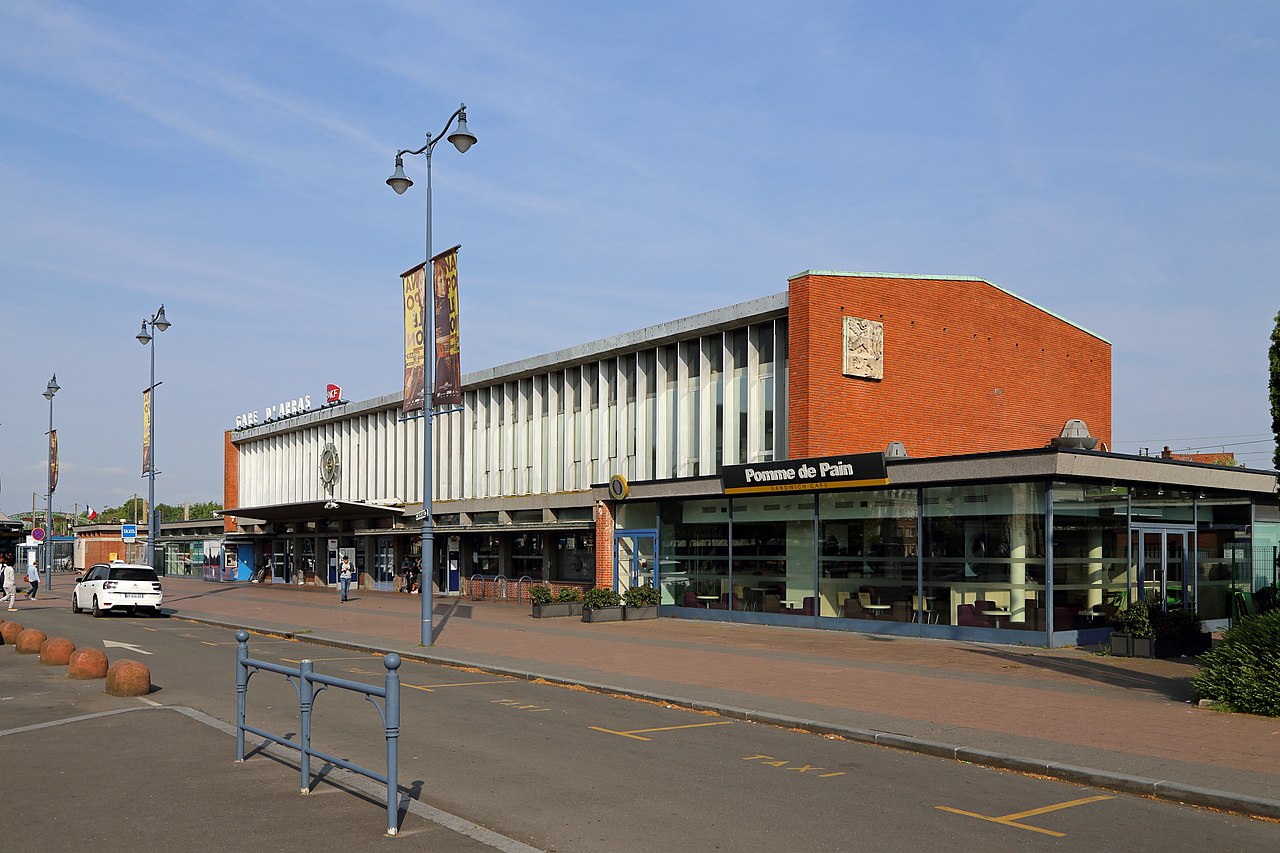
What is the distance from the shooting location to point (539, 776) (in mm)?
10164

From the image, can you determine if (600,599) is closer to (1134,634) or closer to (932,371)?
(932,371)

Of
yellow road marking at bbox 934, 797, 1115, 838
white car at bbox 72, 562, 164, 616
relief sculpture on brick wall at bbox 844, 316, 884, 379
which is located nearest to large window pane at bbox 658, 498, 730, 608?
relief sculpture on brick wall at bbox 844, 316, 884, 379

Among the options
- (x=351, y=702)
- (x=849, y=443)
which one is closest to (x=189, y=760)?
(x=351, y=702)

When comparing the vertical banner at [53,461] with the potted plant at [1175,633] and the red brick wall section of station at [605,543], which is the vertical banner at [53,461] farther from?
the potted plant at [1175,633]

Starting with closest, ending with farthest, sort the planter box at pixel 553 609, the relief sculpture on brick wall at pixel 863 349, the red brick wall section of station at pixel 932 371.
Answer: the red brick wall section of station at pixel 932 371 < the relief sculpture on brick wall at pixel 863 349 < the planter box at pixel 553 609

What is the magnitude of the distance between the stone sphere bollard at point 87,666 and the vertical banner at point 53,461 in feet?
142

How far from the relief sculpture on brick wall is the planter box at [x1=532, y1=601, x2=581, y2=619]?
Answer: 10455mm

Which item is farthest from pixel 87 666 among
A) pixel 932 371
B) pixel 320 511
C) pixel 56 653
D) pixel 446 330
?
pixel 320 511

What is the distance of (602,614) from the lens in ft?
98.6

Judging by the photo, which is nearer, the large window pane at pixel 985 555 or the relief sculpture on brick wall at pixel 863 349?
the large window pane at pixel 985 555

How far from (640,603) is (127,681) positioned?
1718 cm

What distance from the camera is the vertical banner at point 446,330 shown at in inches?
933

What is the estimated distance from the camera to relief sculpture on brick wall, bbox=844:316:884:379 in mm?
31547

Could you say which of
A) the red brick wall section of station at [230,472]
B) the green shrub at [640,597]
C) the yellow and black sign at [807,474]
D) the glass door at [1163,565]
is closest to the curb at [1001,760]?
the yellow and black sign at [807,474]
